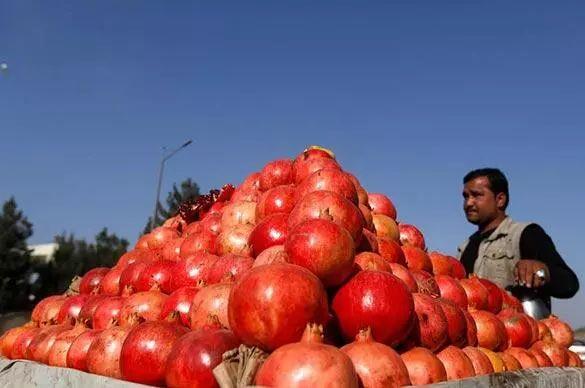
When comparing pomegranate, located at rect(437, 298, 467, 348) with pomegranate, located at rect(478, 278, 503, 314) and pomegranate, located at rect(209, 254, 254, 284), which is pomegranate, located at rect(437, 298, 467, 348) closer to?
pomegranate, located at rect(478, 278, 503, 314)

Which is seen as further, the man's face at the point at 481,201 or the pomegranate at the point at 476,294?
the man's face at the point at 481,201

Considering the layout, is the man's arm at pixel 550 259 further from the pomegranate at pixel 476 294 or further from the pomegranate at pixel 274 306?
the pomegranate at pixel 274 306

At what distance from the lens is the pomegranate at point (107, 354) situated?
290cm

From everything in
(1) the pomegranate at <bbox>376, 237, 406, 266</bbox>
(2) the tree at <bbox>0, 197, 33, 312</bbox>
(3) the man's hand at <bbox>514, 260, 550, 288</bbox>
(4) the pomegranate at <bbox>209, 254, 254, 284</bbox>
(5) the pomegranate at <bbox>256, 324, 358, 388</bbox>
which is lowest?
(5) the pomegranate at <bbox>256, 324, 358, 388</bbox>

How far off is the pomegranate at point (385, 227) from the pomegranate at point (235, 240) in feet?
2.70

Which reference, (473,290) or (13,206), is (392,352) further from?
(13,206)

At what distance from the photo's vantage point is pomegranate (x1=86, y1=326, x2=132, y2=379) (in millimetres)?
2904

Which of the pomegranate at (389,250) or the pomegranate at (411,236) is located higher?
the pomegranate at (411,236)

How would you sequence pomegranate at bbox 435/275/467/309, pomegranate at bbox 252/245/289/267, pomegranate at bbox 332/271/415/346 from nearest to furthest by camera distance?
pomegranate at bbox 332/271/415/346 → pomegranate at bbox 252/245/289/267 → pomegranate at bbox 435/275/467/309

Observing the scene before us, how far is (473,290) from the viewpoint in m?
3.57

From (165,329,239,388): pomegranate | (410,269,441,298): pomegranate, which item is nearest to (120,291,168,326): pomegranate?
(165,329,239,388): pomegranate

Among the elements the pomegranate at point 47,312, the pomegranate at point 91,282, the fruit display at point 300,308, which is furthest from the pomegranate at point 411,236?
the pomegranate at point 47,312

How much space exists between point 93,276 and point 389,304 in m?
3.16

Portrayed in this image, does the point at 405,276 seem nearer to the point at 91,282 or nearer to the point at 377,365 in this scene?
the point at 377,365
